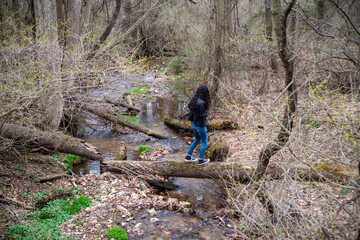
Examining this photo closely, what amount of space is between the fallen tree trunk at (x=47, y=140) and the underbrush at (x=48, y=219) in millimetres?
1920

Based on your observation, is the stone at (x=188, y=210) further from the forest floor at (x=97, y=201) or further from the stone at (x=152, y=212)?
the stone at (x=152, y=212)

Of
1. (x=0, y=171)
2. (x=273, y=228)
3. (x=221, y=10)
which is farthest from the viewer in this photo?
(x=221, y=10)

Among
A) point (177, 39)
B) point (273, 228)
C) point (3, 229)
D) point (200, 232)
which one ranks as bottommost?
point (200, 232)

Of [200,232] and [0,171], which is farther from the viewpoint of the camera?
[0,171]

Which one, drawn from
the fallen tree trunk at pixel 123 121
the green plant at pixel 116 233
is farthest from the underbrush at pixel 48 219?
the fallen tree trunk at pixel 123 121

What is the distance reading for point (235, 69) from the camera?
11.8 metres

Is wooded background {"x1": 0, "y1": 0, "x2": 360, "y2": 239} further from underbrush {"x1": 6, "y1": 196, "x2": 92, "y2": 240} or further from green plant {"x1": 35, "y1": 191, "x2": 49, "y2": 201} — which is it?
underbrush {"x1": 6, "y1": 196, "x2": 92, "y2": 240}

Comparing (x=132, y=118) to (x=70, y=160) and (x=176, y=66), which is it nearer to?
(x=176, y=66)

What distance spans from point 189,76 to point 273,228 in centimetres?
888

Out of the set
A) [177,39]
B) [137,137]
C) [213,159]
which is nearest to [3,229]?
[213,159]

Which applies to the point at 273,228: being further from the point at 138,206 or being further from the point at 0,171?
Result: the point at 0,171

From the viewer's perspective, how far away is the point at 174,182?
24.6 feet

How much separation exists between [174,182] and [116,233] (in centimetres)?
275

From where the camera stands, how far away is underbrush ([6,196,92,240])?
4.52 metres
